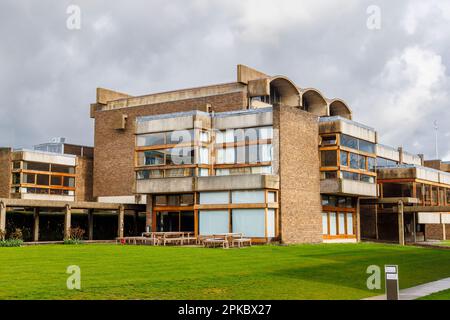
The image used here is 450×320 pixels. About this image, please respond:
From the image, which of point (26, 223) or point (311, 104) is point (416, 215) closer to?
point (311, 104)

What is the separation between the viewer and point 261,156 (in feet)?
136

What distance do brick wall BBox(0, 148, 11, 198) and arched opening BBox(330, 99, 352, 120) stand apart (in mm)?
32108

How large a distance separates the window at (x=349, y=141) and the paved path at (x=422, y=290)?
2754cm

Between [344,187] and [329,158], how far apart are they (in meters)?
2.57

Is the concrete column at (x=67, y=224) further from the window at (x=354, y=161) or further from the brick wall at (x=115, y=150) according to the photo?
the window at (x=354, y=161)

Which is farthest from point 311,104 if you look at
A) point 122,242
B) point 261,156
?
point 122,242

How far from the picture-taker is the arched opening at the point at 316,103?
53628mm

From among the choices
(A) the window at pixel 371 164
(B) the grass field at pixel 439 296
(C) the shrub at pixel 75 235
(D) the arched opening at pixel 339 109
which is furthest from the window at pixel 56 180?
(B) the grass field at pixel 439 296

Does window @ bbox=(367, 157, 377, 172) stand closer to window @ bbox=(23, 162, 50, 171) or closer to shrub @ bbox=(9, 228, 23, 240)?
shrub @ bbox=(9, 228, 23, 240)

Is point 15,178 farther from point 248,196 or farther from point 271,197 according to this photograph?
point 271,197

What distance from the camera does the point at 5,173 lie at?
56719mm

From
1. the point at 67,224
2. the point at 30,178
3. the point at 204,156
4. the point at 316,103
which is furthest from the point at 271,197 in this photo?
the point at 30,178

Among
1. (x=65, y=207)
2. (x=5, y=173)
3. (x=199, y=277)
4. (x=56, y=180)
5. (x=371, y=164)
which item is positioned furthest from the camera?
(x=56, y=180)
